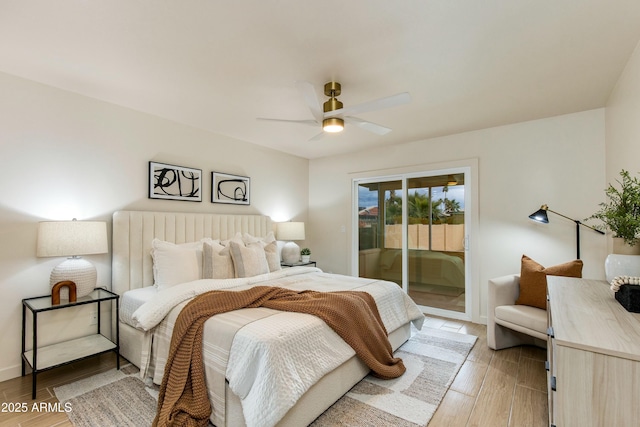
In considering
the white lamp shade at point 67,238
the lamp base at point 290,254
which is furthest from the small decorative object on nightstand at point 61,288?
the lamp base at point 290,254

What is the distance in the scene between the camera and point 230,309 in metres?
2.16

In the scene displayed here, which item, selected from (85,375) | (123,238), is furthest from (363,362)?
(123,238)

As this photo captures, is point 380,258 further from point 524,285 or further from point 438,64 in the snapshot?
point 438,64

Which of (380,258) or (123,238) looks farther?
(380,258)

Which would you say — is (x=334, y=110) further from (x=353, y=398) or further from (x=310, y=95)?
(x=353, y=398)

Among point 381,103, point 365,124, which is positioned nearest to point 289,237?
point 365,124

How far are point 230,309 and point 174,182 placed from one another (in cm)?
211

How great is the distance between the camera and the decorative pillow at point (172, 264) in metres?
2.92

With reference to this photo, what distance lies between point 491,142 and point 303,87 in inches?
112

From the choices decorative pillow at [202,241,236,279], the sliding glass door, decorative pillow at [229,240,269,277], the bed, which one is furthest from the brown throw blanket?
the sliding glass door

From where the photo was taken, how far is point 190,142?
150 inches

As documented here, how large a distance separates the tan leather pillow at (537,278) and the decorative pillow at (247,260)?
2.67m

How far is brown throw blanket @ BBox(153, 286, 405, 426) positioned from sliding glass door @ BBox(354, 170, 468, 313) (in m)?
2.05

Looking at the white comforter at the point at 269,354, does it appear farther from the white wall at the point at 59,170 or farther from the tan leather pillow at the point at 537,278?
the tan leather pillow at the point at 537,278
